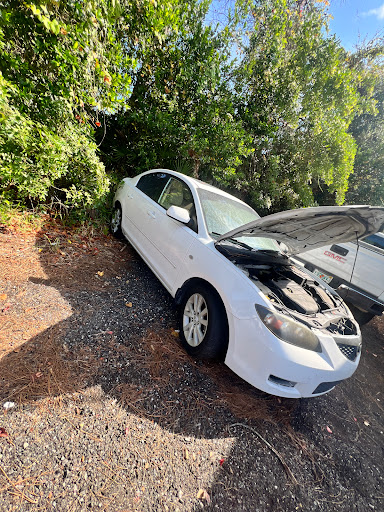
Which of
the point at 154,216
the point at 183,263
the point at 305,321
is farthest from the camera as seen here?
the point at 154,216

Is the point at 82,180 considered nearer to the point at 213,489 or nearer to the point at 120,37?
the point at 120,37

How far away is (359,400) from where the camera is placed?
9.16 ft

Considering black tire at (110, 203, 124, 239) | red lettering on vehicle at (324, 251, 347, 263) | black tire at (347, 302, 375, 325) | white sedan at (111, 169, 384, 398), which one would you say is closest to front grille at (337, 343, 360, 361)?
white sedan at (111, 169, 384, 398)

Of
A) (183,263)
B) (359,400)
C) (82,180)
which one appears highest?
(82,180)

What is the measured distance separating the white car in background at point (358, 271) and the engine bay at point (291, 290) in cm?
156

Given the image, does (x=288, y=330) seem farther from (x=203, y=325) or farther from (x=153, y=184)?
(x=153, y=184)

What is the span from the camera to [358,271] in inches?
169

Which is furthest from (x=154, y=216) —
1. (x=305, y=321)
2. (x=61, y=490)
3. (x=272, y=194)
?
(x=272, y=194)

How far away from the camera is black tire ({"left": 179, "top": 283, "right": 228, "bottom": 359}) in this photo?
2189 millimetres

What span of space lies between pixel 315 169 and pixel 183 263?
20.9 feet

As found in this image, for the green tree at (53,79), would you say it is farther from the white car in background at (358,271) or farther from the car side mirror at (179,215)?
the white car in background at (358,271)

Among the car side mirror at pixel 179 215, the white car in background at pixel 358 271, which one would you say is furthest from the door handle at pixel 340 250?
the car side mirror at pixel 179 215

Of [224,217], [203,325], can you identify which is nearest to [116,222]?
[224,217]

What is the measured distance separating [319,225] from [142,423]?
2.25 m
